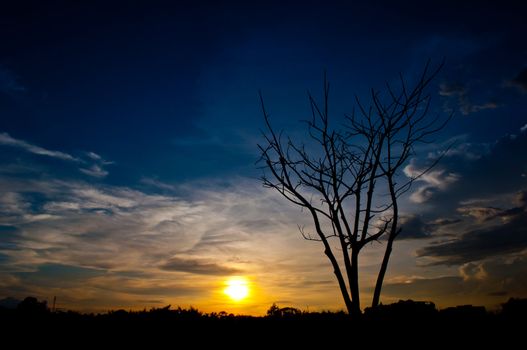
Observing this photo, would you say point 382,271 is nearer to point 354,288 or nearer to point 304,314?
point 354,288

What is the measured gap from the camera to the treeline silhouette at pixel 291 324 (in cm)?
689

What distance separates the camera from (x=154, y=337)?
7.05 m

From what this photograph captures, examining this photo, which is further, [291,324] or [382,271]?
[291,324]

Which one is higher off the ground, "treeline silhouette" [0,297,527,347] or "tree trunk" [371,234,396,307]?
"tree trunk" [371,234,396,307]

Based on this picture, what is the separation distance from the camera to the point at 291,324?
841cm

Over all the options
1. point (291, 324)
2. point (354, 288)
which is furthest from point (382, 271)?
point (291, 324)

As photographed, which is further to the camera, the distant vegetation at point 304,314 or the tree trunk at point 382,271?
the distant vegetation at point 304,314

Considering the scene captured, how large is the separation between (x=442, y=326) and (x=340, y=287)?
102 inches

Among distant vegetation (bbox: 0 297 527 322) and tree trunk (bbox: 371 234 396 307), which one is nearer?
tree trunk (bbox: 371 234 396 307)

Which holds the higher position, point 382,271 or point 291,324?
point 382,271

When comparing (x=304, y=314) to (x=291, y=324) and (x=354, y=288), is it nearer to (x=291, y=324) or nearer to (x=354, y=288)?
(x=291, y=324)

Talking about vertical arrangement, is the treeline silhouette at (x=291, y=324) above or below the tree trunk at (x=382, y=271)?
below

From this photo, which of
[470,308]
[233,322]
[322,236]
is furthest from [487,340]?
[233,322]

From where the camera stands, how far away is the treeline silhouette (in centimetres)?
689
